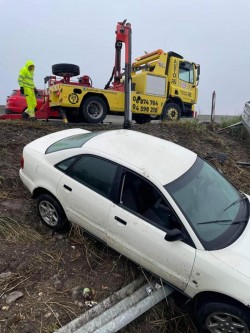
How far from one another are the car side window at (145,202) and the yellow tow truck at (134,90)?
16.6 ft

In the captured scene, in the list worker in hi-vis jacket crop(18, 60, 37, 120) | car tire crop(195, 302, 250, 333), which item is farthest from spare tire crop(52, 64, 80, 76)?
car tire crop(195, 302, 250, 333)

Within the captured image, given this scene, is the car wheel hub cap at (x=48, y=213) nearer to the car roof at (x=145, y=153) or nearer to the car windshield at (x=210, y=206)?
the car roof at (x=145, y=153)

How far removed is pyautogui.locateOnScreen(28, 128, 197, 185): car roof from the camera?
3535mm

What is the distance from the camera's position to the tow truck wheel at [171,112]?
36.6 ft

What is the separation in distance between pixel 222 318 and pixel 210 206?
106 cm

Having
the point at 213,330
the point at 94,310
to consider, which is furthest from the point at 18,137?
the point at 213,330

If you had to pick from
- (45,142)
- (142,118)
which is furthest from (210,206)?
(142,118)

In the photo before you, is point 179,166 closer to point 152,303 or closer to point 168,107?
point 152,303

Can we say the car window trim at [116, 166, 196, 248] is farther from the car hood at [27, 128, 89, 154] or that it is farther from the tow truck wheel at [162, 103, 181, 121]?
the tow truck wheel at [162, 103, 181, 121]

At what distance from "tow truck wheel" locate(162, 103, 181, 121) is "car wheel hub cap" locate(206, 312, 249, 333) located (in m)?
8.60

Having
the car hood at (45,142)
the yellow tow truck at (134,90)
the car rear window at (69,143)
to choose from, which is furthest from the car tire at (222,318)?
the yellow tow truck at (134,90)

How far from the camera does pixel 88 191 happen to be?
12.5 ft

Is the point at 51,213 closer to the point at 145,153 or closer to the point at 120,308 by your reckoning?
the point at 145,153

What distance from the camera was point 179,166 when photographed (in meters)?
3.69
